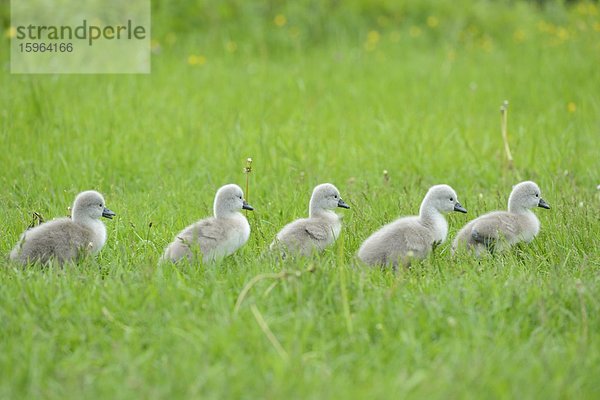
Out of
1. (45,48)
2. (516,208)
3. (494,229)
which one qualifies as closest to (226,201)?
(494,229)

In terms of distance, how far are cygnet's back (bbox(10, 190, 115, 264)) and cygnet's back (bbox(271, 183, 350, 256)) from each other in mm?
1281

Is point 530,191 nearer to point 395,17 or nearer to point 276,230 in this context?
point 276,230

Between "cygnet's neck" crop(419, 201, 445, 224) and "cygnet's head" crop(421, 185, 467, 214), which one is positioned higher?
"cygnet's head" crop(421, 185, 467, 214)

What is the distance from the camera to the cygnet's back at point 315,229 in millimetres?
6089

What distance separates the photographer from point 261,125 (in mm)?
9609

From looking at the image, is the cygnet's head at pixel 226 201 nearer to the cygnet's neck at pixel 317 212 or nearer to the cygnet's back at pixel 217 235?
the cygnet's back at pixel 217 235

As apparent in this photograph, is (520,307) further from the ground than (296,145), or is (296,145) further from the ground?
(296,145)

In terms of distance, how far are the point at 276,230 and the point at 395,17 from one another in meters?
8.17

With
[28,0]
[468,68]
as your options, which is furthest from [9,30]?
[468,68]

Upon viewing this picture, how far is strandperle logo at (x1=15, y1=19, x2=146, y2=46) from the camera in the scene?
12.2 metres

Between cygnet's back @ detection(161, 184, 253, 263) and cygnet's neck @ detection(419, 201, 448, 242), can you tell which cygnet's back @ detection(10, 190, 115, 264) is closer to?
cygnet's back @ detection(161, 184, 253, 263)

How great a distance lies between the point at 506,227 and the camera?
20.9ft

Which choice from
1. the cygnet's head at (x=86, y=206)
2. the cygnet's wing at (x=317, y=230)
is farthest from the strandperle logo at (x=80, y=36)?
the cygnet's wing at (x=317, y=230)

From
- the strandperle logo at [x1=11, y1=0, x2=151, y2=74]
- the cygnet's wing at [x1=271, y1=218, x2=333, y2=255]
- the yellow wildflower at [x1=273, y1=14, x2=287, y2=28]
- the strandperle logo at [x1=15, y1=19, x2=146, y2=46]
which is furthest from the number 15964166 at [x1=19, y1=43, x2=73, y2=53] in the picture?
the cygnet's wing at [x1=271, y1=218, x2=333, y2=255]
